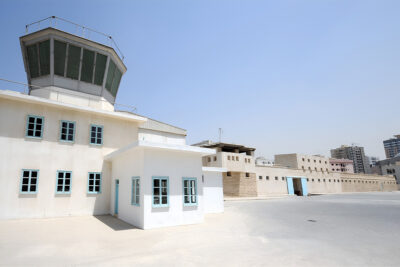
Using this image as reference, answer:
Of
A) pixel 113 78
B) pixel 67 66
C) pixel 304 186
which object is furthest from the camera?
pixel 304 186

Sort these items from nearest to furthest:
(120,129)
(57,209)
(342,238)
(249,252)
Result: 1. (249,252)
2. (342,238)
3. (57,209)
4. (120,129)

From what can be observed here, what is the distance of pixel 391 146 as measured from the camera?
15500cm

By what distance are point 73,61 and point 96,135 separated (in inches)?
192

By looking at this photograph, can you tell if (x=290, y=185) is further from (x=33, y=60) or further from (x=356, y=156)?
(x=356, y=156)

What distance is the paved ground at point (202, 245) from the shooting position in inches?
193

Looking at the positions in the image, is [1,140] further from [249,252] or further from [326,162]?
[326,162]

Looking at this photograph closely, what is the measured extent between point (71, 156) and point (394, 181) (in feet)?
295

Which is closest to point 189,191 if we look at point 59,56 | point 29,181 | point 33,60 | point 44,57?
point 29,181

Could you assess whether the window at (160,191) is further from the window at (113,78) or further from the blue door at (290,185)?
the blue door at (290,185)

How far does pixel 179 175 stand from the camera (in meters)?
9.75

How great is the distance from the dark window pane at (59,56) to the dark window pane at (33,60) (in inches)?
51.1

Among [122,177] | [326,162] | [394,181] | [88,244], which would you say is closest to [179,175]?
[122,177]

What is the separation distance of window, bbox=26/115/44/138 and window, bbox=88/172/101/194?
324cm

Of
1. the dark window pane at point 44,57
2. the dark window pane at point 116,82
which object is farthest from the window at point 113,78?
the dark window pane at point 44,57
